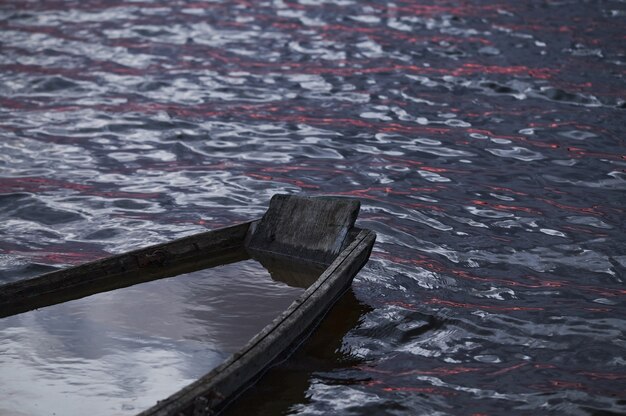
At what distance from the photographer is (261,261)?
7.77 metres

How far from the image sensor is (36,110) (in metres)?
13.7

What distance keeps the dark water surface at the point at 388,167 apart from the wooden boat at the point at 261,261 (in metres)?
0.41

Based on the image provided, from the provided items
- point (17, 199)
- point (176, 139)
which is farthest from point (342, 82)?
point (17, 199)

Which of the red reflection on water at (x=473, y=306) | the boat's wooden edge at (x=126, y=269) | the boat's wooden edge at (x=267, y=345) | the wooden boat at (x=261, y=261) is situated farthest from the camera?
the red reflection on water at (x=473, y=306)

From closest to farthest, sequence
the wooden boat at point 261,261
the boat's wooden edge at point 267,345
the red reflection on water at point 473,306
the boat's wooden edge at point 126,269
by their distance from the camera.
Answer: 1. the boat's wooden edge at point 267,345
2. the wooden boat at point 261,261
3. the boat's wooden edge at point 126,269
4. the red reflection on water at point 473,306

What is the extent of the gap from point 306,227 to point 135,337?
1825 mm

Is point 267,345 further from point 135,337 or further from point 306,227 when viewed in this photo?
point 306,227

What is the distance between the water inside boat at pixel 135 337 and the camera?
5.80 m

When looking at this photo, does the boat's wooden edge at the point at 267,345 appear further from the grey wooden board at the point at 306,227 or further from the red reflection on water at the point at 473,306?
the red reflection on water at the point at 473,306

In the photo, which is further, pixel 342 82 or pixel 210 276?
pixel 342 82

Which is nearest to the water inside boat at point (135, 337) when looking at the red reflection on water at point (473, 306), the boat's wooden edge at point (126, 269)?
the boat's wooden edge at point (126, 269)

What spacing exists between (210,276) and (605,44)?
1191cm

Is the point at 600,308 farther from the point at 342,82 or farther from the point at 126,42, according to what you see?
the point at 126,42

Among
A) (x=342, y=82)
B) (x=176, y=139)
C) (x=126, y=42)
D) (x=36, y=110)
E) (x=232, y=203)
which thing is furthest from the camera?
(x=126, y=42)
